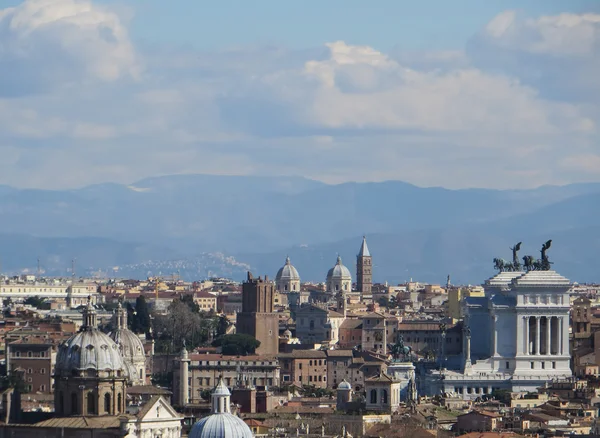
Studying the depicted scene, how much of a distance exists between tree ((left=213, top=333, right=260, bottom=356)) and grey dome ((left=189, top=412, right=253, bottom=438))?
45.7 metres

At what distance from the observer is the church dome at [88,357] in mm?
65562

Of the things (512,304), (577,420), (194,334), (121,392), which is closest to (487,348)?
(512,304)

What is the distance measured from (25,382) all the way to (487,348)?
24.5 metres

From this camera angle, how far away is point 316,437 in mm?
66312

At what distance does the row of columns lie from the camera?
104m

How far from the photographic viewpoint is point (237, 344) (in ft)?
365

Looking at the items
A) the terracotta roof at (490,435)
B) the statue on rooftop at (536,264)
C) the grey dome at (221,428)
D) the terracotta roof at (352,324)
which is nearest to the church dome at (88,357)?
the grey dome at (221,428)

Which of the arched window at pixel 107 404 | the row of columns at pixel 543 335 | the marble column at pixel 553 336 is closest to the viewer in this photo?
the arched window at pixel 107 404

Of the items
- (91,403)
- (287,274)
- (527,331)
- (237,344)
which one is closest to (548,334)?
(527,331)

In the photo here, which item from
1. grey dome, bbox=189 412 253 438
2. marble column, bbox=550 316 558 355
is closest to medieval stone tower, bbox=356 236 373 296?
marble column, bbox=550 316 558 355

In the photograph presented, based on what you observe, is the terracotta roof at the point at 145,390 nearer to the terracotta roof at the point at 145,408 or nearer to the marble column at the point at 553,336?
the terracotta roof at the point at 145,408

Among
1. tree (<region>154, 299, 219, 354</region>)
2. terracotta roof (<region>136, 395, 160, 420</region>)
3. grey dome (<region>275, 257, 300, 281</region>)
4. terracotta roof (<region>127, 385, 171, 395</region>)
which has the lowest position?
terracotta roof (<region>136, 395, 160, 420</region>)

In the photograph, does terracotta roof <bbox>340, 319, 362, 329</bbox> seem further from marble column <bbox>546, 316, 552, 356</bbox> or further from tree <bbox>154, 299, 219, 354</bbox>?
marble column <bbox>546, 316, 552, 356</bbox>

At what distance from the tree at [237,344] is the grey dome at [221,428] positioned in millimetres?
45724
